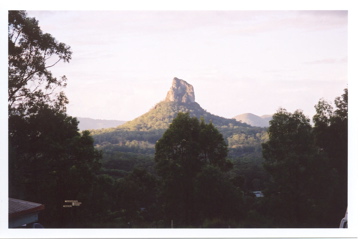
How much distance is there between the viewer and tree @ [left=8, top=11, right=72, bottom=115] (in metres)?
6.34

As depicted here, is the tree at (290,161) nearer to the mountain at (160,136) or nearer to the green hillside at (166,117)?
the mountain at (160,136)

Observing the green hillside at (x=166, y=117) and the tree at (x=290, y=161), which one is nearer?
the green hillside at (x=166, y=117)

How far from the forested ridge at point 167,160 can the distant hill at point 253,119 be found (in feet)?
0.26

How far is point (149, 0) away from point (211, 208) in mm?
3176

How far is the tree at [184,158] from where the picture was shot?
6.59m

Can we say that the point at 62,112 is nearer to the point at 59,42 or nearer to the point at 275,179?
the point at 59,42

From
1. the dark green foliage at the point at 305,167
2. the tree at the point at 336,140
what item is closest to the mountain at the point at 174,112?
the dark green foliage at the point at 305,167

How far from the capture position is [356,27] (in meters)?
4.73

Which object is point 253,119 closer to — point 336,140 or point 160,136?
point 336,140

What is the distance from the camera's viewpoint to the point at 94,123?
21.0 ft

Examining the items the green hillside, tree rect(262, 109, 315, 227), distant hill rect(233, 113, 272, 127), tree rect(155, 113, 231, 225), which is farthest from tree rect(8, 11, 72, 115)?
tree rect(262, 109, 315, 227)

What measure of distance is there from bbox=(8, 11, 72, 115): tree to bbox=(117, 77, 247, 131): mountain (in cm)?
116

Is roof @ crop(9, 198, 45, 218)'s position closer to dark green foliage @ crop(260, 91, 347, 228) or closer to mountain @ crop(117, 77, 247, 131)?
mountain @ crop(117, 77, 247, 131)

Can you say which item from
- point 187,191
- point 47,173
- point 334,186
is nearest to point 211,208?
point 187,191
